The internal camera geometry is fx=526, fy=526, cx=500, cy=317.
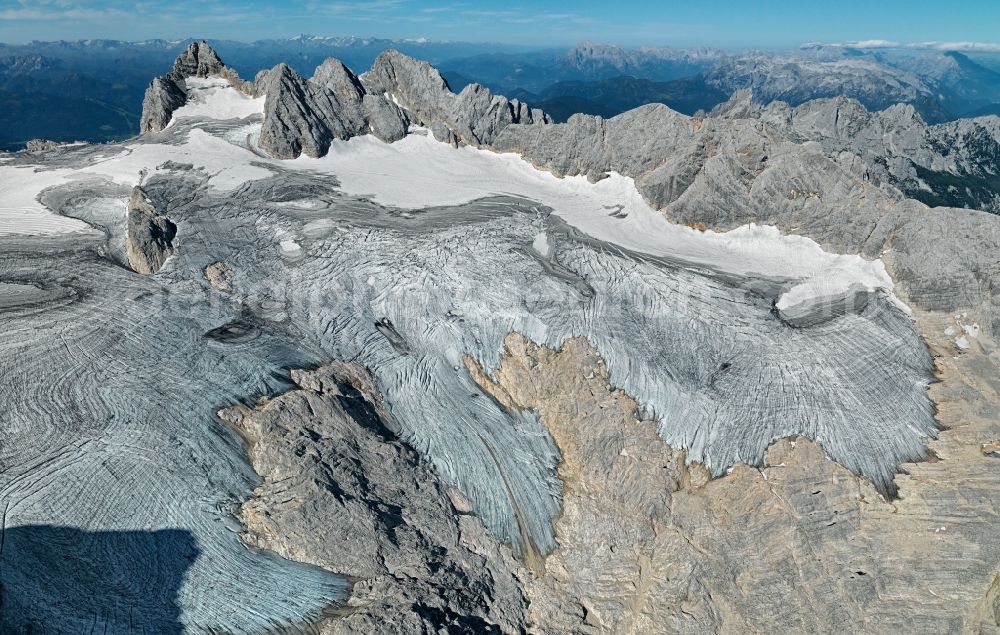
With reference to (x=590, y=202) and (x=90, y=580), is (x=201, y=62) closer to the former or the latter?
(x=590, y=202)

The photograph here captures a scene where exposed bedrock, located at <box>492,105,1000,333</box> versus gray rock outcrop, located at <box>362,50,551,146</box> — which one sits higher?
gray rock outcrop, located at <box>362,50,551,146</box>

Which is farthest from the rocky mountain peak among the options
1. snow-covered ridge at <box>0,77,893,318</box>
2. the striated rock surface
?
the striated rock surface

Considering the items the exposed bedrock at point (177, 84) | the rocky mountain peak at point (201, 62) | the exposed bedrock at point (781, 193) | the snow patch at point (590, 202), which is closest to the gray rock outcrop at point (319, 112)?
the snow patch at point (590, 202)

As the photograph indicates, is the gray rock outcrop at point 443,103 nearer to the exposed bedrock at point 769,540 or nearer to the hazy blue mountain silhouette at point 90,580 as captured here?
the exposed bedrock at point 769,540

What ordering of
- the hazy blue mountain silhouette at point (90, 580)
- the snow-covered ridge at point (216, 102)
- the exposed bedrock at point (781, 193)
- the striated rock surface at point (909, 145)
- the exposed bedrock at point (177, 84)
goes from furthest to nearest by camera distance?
the striated rock surface at point (909, 145)
the snow-covered ridge at point (216, 102)
the exposed bedrock at point (177, 84)
the exposed bedrock at point (781, 193)
the hazy blue mountain silhouette at point (90, 580)

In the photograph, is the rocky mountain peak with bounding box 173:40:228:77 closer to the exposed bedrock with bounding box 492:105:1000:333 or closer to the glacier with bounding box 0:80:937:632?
the glacier with bounding box 0:80:937:632

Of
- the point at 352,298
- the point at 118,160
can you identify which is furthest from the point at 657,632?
the point at 118,160

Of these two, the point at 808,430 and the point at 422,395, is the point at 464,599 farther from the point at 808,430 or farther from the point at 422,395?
the point at 808,430
